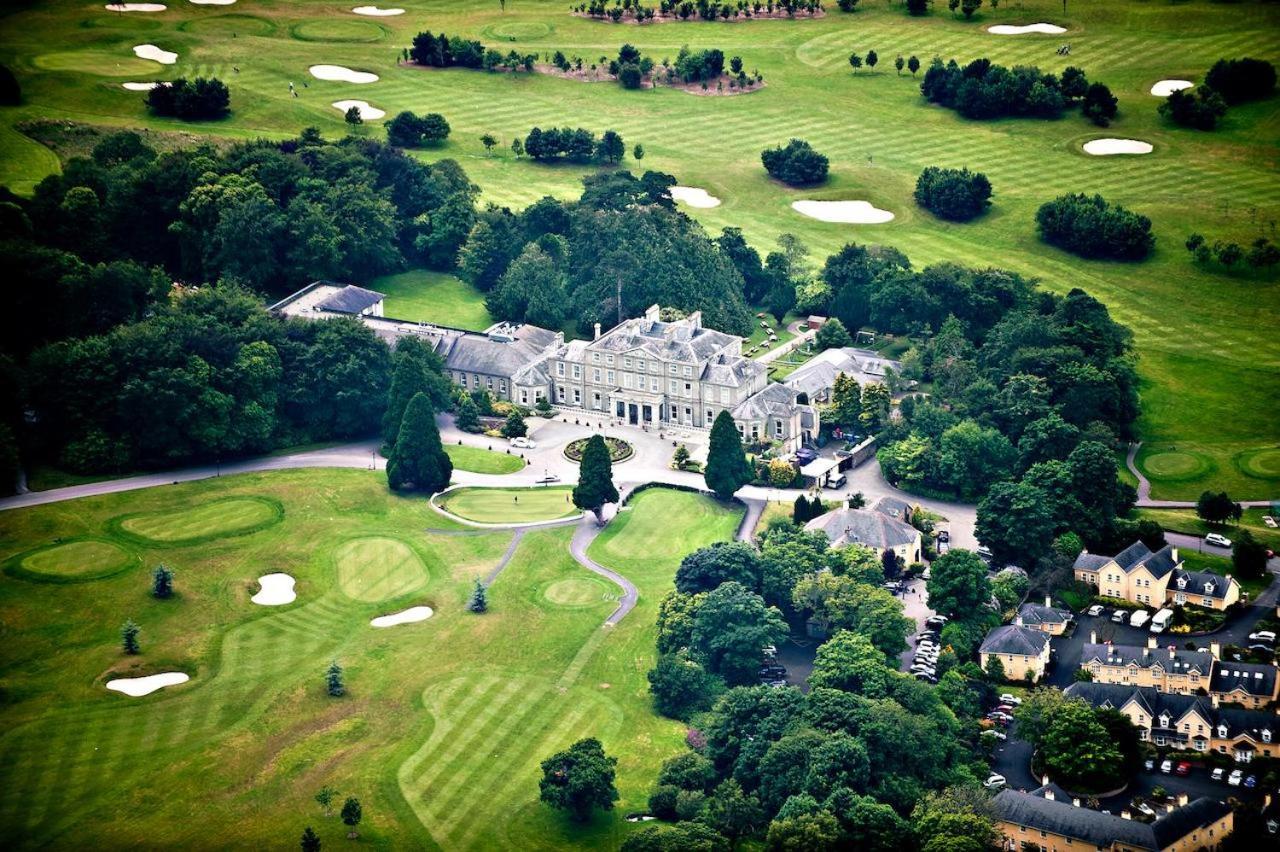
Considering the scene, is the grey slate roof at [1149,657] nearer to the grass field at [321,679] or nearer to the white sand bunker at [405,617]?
the grass field at [321,679]

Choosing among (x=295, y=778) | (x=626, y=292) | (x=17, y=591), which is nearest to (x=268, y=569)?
(x=17, y=591)

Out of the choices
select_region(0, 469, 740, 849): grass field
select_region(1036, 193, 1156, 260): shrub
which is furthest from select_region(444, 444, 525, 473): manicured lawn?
select_region(1036, 193, 1156, 260): shrub

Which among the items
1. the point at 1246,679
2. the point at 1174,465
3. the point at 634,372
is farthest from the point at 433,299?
the point at 1246,679

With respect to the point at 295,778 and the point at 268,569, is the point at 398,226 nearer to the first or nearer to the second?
the point at 268,569

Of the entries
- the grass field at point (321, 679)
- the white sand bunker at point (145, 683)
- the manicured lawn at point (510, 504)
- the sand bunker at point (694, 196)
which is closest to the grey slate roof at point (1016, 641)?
the grass field at point (321, 679)

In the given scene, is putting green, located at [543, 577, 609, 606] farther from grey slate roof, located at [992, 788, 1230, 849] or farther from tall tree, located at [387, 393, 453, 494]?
grey slate roof, located at [992, 788, 1230, 849]

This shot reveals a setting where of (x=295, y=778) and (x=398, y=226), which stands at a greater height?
(x=398, y=226)

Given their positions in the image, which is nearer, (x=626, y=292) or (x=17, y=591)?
(x=17, y=591)
